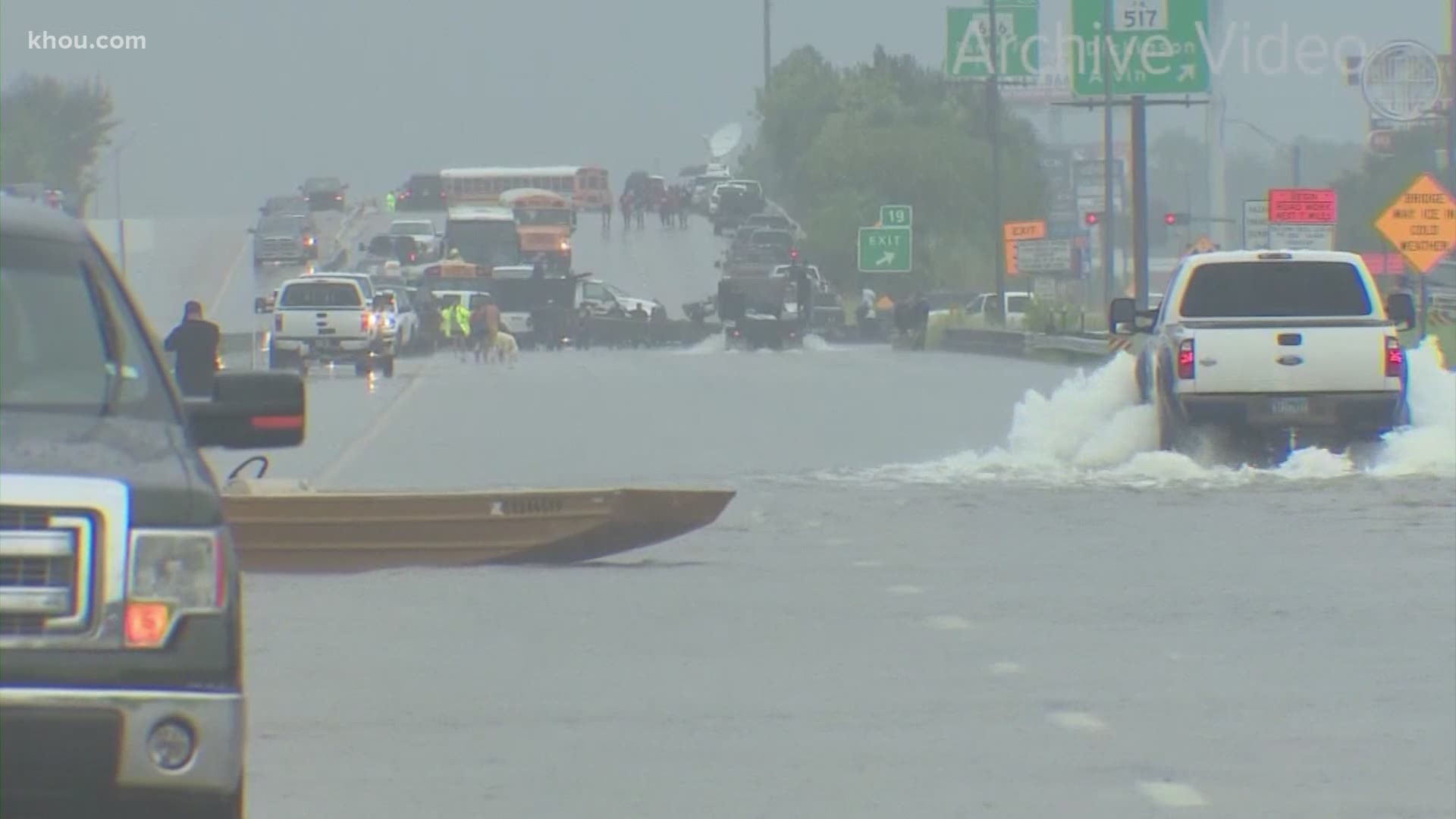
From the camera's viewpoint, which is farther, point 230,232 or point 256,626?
point 230,232

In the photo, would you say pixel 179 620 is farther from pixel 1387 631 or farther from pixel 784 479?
pixel 784 479

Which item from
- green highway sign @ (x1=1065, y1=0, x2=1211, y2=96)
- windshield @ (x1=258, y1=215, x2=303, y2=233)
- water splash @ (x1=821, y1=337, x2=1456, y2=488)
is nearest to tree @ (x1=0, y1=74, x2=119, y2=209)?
windshield @ (x1=258, y1=215, x2=303, y2=233)

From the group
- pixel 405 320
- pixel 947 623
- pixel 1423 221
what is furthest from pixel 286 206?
pixel 947 623

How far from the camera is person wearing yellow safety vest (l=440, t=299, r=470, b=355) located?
6650 cm

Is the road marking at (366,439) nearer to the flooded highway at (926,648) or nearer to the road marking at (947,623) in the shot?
the flooded highway at (926,648)

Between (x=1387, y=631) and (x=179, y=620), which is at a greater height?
(x=179, y=620)

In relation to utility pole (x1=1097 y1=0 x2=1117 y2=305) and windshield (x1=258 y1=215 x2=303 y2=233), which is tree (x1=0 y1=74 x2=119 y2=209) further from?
utility pole (x1=1097 y1=0 x2=1117 y2=305)

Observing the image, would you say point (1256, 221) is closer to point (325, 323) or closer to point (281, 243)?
point (325, 323)

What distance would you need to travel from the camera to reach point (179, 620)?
565 cm

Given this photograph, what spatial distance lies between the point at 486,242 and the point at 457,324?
73.5ft

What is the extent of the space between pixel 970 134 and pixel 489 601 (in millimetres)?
136572

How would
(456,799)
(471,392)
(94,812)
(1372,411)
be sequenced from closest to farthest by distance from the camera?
1. (94,812)
2. (456,799)
3. (1372,411)
4. (471,392)

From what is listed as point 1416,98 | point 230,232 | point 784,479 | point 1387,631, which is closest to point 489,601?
point 1387,631

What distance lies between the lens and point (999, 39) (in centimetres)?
8256
